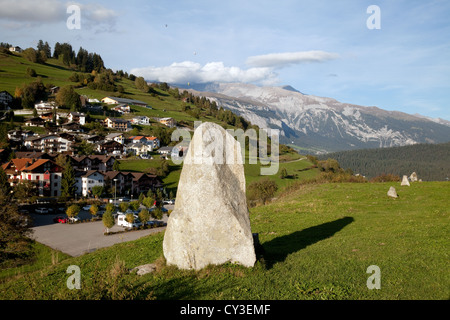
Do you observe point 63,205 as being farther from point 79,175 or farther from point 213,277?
point 213,277

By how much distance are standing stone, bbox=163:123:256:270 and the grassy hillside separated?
57cm

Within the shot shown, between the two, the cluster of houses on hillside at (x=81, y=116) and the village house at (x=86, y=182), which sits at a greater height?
the cluster of houses on hillside at (x=81, y=116)

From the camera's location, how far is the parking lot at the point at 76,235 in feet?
127

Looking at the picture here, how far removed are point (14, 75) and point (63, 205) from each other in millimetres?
129422

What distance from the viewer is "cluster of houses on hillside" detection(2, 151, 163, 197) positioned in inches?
3017

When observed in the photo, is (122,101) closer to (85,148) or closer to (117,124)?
(117,124)

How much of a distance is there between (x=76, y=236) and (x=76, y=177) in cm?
4007

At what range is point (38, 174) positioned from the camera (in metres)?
76.4

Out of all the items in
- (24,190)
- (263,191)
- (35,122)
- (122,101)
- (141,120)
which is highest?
(122,101)

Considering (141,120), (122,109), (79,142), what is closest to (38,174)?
(79,142)

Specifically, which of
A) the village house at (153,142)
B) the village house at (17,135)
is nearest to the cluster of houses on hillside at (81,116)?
the village house at (17,135)

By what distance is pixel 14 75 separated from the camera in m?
161

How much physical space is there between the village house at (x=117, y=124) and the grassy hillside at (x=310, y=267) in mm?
124195

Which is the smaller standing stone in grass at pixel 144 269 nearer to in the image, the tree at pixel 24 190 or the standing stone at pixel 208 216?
the standing stone at pixel 208 216
